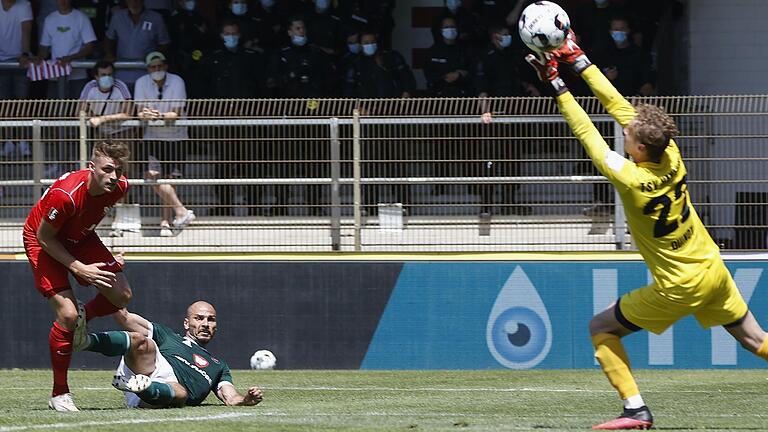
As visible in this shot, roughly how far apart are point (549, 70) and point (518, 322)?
6500 mm

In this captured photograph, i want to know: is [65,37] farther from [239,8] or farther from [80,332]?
[80,332]

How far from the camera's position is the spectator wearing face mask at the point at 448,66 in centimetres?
1612

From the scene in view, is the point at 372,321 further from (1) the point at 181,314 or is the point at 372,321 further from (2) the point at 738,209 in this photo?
(2) the point at 738,209

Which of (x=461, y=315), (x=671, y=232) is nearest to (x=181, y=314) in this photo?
(x=461, y=315)

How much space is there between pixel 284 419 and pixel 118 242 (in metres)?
6.48

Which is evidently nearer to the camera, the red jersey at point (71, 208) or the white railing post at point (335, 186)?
the red jersey at point (71, 208)

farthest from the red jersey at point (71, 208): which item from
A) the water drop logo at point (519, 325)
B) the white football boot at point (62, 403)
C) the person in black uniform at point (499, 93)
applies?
the water drop logo at point (519, 325)

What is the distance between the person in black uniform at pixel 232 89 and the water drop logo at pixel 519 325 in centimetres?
263

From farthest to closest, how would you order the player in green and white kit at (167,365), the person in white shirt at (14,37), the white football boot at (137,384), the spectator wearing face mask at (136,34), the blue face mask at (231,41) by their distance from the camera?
1. the spectator wearing face mask at (136,34)
2. the person in white shirt at (14,37)
3. the blue face mask at (231,41)
4. the player in green and white kit at (167,365)
5. the white football boot at (137,384)

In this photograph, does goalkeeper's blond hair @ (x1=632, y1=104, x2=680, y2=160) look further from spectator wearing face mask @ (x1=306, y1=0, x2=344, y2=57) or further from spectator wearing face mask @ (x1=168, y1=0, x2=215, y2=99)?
spectator wearing face mask @ (x1=306, y1=0, x2=344, y2=57)

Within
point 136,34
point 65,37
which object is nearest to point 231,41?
point 136,34

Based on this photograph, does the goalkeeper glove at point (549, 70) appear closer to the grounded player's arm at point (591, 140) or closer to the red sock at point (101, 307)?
the grounded player's arm at point (591, 140)

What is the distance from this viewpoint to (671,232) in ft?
24.1

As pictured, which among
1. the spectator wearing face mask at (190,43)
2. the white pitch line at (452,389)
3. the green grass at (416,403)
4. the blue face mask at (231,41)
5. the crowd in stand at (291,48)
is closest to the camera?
the green grass at (416,403)
